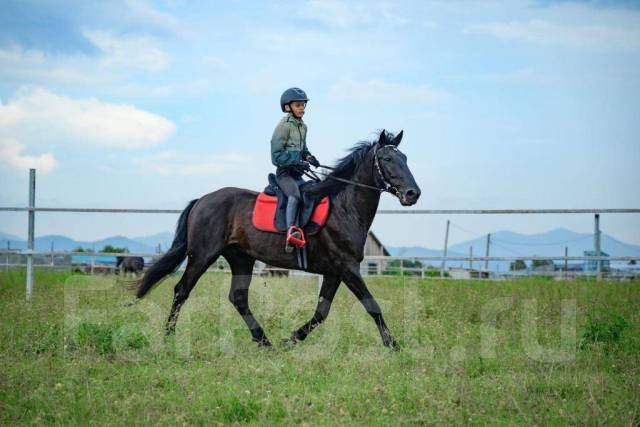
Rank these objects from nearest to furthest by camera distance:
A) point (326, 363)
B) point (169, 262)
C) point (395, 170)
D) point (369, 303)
Answer: 1. point (326, 363)
2. point (369, 303)
3. point (395, 170)
4. point (169, 262)

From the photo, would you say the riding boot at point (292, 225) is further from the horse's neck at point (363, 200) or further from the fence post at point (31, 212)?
the fence post at point (31, 212)

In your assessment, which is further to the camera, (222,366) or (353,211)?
(353,211)

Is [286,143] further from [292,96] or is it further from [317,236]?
[317,236]

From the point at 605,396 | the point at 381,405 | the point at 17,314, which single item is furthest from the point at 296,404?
the point at 17,314

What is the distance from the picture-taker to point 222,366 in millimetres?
6383

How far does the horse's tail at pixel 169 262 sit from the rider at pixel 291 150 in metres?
1.52

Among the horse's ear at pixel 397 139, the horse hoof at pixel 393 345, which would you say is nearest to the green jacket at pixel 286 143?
the horse's ear at pixel 397 139

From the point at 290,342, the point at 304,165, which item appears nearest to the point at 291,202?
the point at 304,165

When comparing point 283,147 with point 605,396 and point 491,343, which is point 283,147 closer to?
point 491,343

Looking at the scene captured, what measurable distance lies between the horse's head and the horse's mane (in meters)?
0.21

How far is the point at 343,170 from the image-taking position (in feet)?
26.5

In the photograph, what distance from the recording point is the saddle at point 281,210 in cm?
780

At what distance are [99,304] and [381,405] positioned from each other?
6120mm

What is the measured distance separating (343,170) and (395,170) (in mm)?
808
